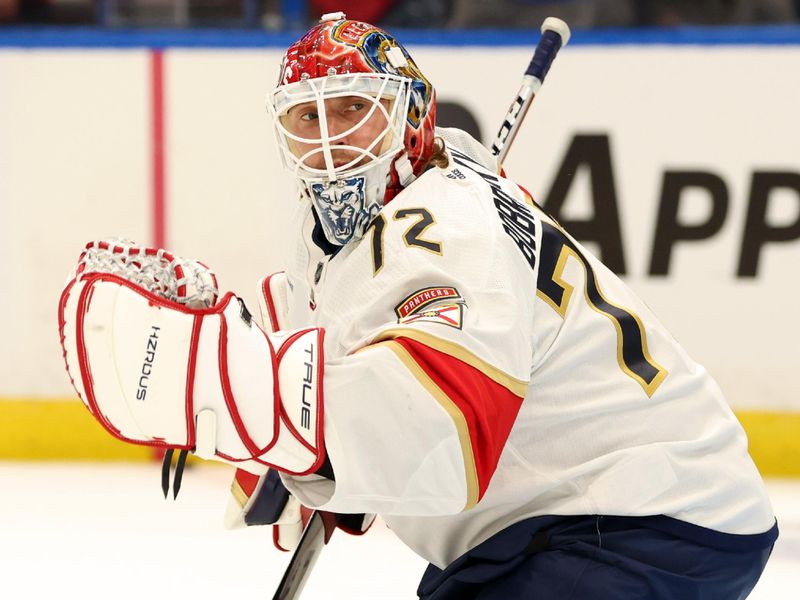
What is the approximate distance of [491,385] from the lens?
136 centimetres

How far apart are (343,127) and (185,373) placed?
44 centimetres

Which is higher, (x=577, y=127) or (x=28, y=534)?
(x=577, y=127)

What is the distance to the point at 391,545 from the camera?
10.2 ft

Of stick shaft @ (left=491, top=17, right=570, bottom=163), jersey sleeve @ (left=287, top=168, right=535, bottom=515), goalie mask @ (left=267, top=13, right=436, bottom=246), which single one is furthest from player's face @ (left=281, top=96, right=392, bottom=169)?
stick shaft @ (left=491, top=17, right=570, bottom=163)

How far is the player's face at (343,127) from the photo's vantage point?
1.60 metres

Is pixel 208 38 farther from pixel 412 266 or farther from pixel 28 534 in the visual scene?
pixel 412 266

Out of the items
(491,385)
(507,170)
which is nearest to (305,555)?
(491,385)

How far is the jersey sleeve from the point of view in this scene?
4.33 feet

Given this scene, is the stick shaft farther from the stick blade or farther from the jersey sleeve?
the jersey sleeve

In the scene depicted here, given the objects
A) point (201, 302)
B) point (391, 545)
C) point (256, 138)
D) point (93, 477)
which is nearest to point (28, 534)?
point (93, 477)

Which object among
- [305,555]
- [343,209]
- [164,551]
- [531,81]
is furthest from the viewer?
[164,551]

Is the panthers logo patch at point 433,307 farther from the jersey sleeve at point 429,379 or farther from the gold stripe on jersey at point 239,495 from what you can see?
the gold stripe on jersey at point 239,495

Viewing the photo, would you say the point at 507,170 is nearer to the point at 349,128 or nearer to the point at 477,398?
the point at 349,128

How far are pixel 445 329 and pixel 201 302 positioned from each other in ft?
0.85
